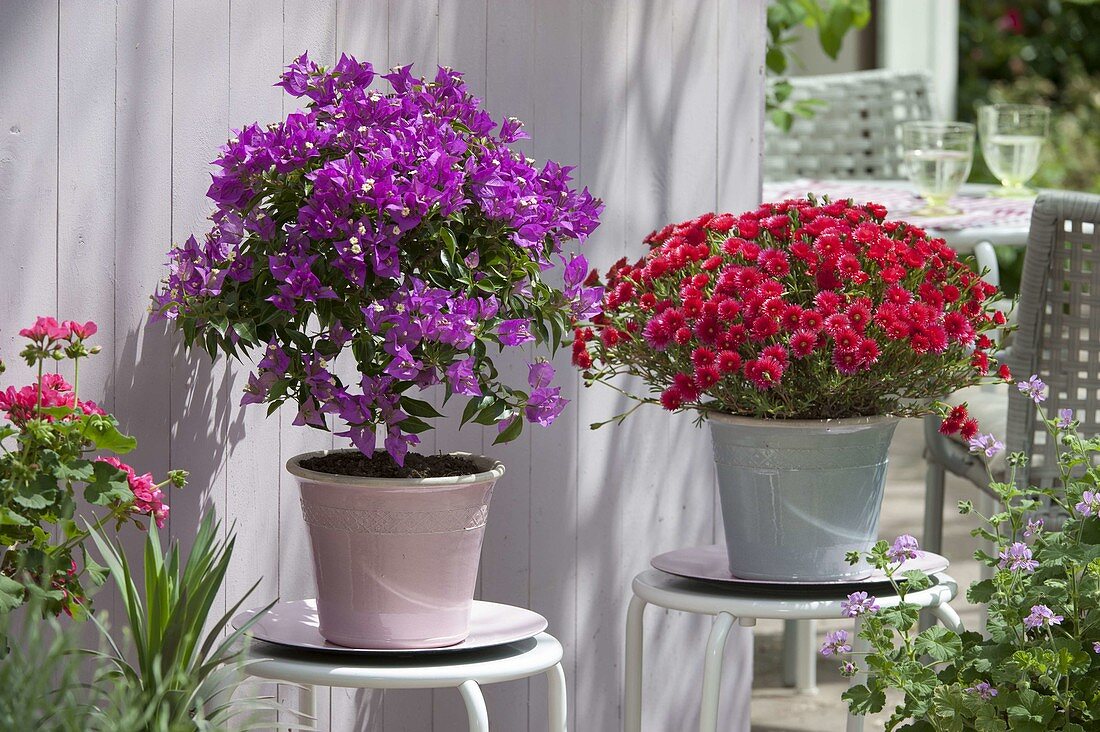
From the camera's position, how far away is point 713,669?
1740 mm

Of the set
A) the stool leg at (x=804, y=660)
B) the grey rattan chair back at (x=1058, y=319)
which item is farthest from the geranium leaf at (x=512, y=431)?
the stool leg at (x=804, y=660)

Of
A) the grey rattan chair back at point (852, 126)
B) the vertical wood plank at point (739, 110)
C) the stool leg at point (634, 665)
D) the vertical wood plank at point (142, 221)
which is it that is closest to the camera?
the vertical wood plank at point (142, 221)

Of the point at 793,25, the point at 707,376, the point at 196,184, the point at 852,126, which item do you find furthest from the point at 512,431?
the point at 852,126

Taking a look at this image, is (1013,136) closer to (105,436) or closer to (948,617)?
(948,617)

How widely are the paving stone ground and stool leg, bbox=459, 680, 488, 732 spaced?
1691 millimetres

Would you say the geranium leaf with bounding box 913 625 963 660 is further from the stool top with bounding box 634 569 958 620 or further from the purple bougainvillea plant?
the purple bougainvillea plant

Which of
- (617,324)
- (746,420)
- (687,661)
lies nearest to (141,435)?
(617,324)

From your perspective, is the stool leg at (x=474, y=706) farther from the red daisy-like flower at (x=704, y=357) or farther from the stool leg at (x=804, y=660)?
the stool leg at (x=804, y=660)

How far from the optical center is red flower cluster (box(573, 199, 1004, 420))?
5.45ft

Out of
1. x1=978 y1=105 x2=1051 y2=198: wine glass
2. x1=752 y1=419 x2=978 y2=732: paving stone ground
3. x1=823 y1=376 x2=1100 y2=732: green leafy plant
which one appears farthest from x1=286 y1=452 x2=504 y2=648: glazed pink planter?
x1=978 y1=105 x2=1051 y2=198: wine glass

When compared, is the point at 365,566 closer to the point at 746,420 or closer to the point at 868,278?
the point at 746,420

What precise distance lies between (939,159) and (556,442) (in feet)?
4.35

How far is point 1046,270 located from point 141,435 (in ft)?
4.69

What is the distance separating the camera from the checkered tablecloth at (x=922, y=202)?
9.89 ft
